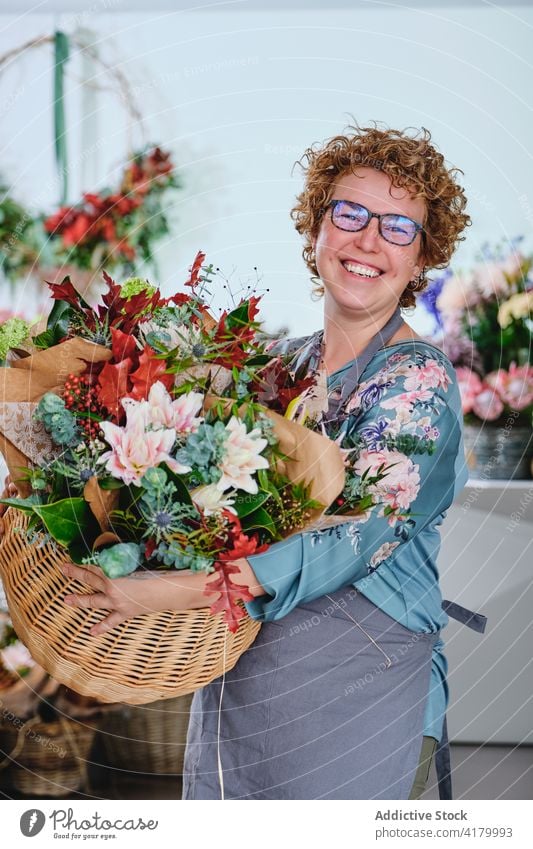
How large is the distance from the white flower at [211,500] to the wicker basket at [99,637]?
12 cm

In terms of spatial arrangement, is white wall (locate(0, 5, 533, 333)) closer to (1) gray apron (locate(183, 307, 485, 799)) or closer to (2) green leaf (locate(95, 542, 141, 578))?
(1) gray apron (locate(183, 307, 485, 799))

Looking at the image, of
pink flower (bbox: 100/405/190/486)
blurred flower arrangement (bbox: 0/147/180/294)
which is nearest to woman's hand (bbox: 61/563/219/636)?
pink flower (bbox: 100/405/190/486)

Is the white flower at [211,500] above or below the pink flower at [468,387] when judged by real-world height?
below

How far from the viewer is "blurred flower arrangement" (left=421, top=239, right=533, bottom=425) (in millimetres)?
2324

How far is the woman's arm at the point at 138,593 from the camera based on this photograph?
882mm

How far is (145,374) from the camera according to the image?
884mm

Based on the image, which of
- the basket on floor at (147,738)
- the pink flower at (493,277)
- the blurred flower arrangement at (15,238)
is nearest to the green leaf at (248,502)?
the blurred flower arrangement at (15,238)

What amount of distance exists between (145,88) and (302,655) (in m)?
1.04

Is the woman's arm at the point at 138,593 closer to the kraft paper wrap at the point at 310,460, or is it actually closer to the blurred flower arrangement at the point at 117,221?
the kraft paper wrap at the point at 310,460

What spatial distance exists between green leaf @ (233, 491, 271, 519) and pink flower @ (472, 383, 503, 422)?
1702 millimetres

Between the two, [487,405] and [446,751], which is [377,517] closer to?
[446,751]

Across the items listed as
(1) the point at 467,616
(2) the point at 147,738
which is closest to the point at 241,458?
(1) the point at 467,616

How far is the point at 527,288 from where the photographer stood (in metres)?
2.32
